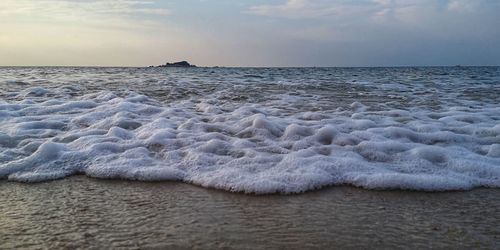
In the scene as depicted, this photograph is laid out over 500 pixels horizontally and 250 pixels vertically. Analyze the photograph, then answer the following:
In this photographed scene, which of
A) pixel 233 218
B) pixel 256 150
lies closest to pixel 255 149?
pixel 256 150

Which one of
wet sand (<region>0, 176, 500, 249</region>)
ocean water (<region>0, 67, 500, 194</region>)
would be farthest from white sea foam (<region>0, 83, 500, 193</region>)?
wet sand (<region>0, 176, 500, 249</region>)

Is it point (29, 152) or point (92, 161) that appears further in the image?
point (29, 152)

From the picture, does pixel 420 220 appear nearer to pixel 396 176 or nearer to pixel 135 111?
pixel 396 176

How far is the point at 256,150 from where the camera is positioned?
14.3 ft

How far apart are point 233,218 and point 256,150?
5.75ft

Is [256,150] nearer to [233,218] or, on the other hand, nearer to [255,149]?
[255,149]

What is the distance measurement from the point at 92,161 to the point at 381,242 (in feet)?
9.23

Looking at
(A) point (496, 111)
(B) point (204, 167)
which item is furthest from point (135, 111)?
(A) point (496, 111)

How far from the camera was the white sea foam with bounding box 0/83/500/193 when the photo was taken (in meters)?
3.49

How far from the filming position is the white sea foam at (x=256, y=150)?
11.4 feet

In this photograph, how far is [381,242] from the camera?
231cm

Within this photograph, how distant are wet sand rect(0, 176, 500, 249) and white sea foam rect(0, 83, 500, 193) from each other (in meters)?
0.21

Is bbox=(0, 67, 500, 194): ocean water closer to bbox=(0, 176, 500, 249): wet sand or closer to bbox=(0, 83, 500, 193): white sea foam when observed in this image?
bbox=(0, 83, 500, 193): white sea foam

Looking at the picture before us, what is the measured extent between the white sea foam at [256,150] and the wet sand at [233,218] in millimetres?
210
